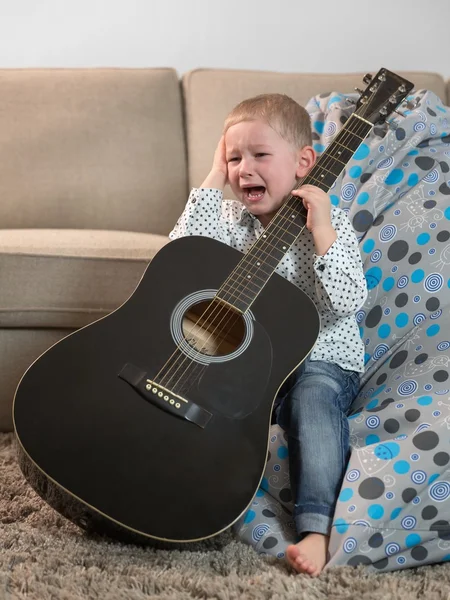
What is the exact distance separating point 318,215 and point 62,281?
645 millimetres

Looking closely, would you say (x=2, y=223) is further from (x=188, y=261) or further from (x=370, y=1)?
(x=370, y=1)

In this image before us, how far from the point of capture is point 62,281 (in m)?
1.62

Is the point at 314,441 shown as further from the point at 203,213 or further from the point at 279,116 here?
the point at 279,116

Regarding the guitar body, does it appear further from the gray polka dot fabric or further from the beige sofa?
the beige sofa

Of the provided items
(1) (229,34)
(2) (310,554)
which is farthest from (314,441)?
(1) (229,34)

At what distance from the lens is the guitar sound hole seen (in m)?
1.20

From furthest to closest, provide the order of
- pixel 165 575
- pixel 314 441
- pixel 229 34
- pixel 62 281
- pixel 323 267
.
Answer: pixel 229 34
pixel 62 281
pixel 323 267
pixel 314 441
pixel 165 575

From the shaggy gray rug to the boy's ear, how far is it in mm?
732

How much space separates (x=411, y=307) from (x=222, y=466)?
2.01 ft

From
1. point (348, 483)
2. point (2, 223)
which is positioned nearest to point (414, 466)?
point (348, 483)

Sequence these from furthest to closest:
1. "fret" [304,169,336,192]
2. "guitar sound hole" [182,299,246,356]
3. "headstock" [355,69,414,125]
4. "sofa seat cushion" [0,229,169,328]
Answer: "sofa seat cushion" [0,229,169,328], "headstock" [355,69,414,125], "fret" [304,169,336,192], "guitar sound hole" [182,299,246,356]

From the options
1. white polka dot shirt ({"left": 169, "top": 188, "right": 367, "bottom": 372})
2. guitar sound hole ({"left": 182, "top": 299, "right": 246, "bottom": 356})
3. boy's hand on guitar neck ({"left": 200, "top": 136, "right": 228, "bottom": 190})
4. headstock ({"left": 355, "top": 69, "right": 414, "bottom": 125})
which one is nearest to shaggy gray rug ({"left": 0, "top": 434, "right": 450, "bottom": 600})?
guitar sound hole ({"left": 182, "top": 299, "right": 246, "bottom": 356})

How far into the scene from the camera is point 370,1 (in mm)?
2533

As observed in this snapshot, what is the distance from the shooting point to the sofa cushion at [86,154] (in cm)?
213
